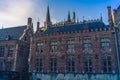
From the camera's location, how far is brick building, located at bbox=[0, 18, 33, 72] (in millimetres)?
33312

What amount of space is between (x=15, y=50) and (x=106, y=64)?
18.8 m

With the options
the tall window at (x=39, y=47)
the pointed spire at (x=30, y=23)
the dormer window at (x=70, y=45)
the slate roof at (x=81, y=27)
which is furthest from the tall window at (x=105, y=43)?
the pointed spire at (x=30, y=23)

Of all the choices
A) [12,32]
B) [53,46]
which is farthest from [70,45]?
[12,32]

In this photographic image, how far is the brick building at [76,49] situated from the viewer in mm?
25578

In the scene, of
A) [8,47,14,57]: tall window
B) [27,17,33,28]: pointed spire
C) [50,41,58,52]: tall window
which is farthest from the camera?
[27,17,33,28]: pointed spire

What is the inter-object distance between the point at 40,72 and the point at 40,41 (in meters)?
5.99

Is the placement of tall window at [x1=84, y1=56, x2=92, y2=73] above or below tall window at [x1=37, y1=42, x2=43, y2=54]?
below

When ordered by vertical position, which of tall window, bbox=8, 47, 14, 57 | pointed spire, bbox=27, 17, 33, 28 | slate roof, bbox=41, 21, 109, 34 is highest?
pointed spire, bbox=27, 17, 33, 28

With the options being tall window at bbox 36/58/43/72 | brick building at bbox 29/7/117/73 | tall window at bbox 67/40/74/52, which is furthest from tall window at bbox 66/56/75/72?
tall window at bbox 36/58/43/72

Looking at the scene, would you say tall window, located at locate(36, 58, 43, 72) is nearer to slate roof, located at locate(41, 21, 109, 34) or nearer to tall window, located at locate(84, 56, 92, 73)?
slate roof, located at locate(41, 21, 109, 34)

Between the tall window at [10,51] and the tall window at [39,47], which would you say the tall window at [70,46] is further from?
the tall window at [10,51]

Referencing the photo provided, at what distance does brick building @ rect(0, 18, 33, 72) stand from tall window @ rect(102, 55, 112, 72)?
1722 cm

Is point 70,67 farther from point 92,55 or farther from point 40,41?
point 40,41

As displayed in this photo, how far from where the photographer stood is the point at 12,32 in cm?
3822
